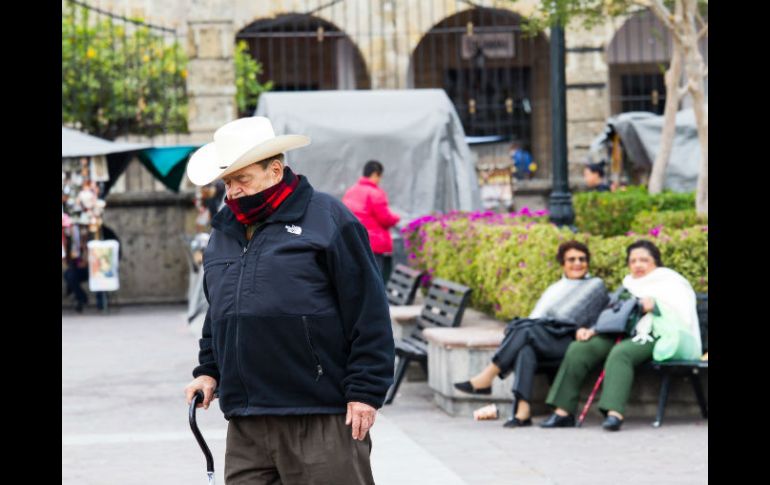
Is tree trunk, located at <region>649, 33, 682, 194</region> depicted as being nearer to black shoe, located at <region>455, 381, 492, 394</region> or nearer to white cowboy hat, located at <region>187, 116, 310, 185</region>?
black shoe, located at <region>455, 381, 492, 394</region>

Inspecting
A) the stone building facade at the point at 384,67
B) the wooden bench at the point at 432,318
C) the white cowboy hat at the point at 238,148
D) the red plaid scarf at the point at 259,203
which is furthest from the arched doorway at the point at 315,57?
the red plaid scarf at the point at 259,203

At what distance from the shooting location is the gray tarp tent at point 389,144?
1783cm

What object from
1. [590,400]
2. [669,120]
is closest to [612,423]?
[590,400]

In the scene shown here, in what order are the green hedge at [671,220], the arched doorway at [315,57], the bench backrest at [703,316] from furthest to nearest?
1. the arched doorway at [315,57]
2. the green hedge at [671,220]
3. the bench backrest at [703,316]

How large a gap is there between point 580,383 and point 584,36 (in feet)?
49.2

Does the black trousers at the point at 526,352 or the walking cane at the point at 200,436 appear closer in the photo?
the walking cane at the point at 200,436

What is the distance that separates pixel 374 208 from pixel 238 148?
10144 mm

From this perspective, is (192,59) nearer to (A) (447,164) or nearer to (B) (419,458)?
(A) (447,164)

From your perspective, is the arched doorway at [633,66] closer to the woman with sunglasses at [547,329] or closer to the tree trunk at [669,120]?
the tree trunk at [669,120]

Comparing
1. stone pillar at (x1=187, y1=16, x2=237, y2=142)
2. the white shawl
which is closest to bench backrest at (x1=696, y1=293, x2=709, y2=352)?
the white shawl

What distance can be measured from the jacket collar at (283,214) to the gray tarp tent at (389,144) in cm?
1241

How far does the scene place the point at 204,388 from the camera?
534 cm
